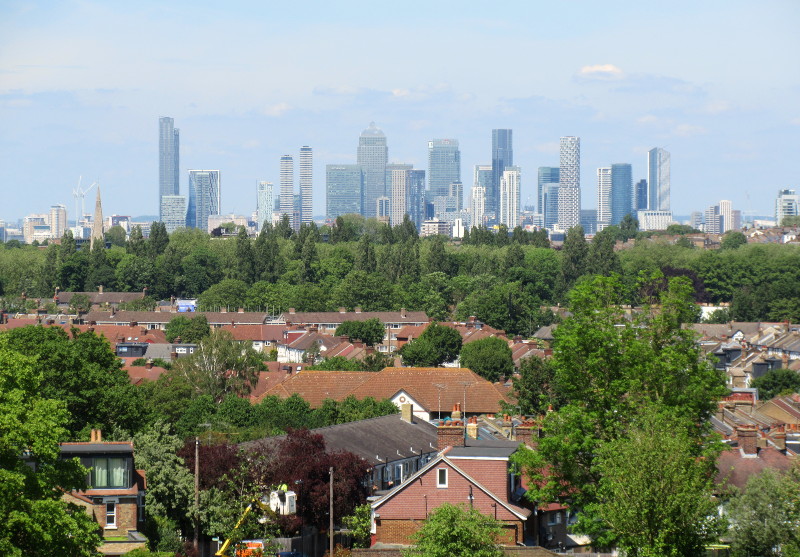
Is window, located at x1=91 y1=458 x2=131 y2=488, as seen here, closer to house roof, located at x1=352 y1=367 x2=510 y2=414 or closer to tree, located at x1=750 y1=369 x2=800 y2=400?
house roof, located at x1=352 y1=367 x2=510 y2=414

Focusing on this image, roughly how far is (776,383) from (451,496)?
42.0m

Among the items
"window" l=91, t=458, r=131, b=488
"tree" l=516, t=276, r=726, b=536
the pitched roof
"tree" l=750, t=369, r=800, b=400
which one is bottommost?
"tree" l=750, t=369, r=800, b=400

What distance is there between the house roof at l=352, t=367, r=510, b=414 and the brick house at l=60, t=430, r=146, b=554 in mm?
25301

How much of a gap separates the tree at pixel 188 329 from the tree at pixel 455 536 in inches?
2647

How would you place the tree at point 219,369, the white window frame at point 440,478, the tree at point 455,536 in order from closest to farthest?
the tree at point 455,536 → the white window frame at point 440,478 → the tree at point 219,369

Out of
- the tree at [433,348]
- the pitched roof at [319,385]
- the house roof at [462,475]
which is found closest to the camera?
the house roof at [462,475]

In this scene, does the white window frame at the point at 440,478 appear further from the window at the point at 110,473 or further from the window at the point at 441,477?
the window at the point at 110,473

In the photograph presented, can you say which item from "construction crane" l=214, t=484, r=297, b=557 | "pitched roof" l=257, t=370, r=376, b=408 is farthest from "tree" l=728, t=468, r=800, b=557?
"pitched roof" l=257, t=370, r=376, b=408

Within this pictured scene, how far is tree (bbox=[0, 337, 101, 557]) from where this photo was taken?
23516mm

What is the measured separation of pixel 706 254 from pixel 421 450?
109 metres

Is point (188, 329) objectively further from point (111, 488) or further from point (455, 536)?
point (455, 536)

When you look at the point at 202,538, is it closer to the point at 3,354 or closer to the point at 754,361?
the point at 3,354

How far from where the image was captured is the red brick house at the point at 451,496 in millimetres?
30281

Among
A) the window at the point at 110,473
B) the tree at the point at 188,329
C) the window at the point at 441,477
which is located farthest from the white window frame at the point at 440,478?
the tree at the point at 188,329
